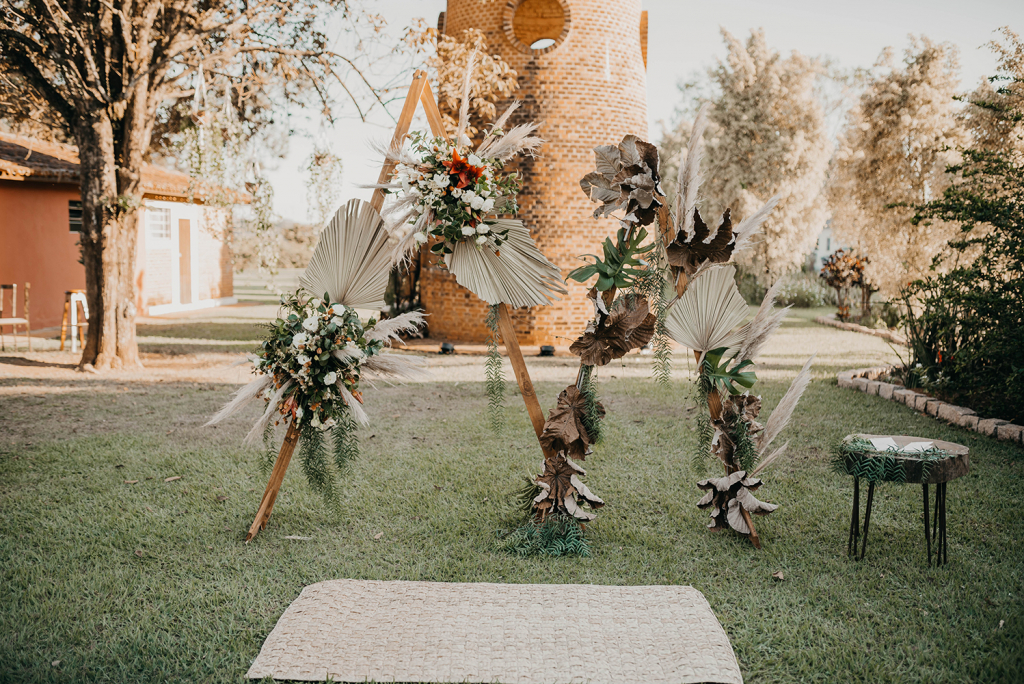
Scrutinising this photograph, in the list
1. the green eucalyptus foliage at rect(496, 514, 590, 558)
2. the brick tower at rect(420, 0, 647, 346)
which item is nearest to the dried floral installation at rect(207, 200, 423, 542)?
the green eucalyptus foliage at rect(496, 514, 590, 558)

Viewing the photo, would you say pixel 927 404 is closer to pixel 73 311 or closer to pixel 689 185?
pixel 689 185

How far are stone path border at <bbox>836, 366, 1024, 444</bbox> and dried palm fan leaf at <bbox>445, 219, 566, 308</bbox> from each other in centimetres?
495

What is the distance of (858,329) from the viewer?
15.2m

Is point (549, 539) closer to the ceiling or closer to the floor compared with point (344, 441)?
closer to the floor

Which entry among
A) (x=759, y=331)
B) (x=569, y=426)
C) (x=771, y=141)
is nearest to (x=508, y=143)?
(x=569, y=426)

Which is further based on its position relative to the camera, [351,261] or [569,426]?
[569,426]

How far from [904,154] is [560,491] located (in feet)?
45.2

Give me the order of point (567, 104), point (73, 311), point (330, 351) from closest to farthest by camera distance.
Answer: point (330, 351) < point (567, 104) < point (73, 311)

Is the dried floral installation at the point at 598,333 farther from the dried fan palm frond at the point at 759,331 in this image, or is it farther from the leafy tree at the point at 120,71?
the leafy tree at the point at 120,71

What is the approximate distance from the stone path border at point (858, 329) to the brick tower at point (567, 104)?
6.27m

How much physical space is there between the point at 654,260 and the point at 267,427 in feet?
7.90

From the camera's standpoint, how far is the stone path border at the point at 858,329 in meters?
13.4

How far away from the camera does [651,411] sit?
299 inches

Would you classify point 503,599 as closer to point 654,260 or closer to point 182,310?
point 654,260
